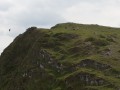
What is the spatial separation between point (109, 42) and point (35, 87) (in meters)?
32.1

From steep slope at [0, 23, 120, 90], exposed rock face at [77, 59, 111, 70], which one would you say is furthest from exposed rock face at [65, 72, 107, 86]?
exposed rock face at [77, 59, 111, 70]

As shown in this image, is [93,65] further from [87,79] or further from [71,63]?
[87,79]

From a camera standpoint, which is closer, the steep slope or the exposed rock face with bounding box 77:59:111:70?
the steep slope

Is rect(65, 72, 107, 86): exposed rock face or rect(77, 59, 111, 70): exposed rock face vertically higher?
rect(77, 59, 111, 70): exposed rock face

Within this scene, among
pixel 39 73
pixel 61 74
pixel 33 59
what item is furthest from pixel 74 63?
pixel 33 59

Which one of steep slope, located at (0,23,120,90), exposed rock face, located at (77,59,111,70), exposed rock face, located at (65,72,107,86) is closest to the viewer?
exposed rock face, located at (65,72,107,86)

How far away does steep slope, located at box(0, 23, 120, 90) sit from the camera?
15112 centimetres

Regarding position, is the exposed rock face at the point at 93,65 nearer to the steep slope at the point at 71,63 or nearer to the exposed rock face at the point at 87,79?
the steep slope at the point at 71,63

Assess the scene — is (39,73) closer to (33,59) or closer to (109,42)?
(33,59)

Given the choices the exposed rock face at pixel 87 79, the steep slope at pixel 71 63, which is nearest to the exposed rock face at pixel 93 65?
the steep slope at pixel 71 63

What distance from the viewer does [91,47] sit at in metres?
174

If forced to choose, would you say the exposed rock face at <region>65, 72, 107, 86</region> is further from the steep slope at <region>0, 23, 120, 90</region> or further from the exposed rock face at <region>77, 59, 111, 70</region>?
the exposed rock face at <region>77, 59, 111, 70</region>

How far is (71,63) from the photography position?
165 metres

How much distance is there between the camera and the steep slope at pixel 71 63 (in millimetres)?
151125
